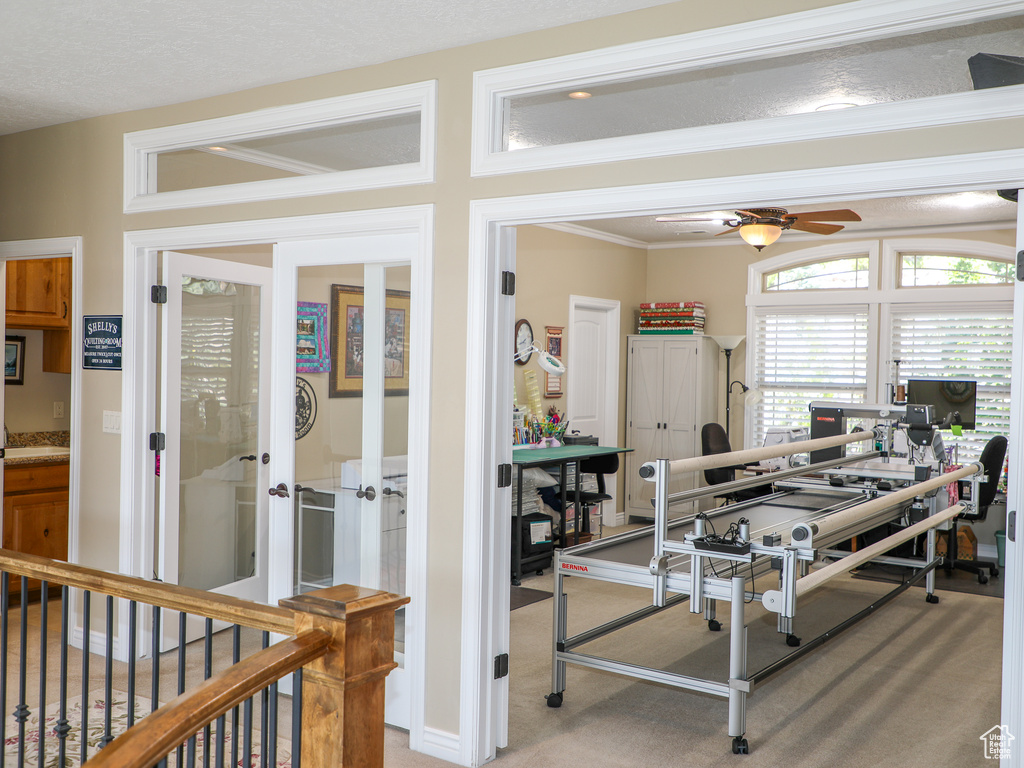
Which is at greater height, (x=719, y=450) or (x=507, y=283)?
(x=507, y=283)

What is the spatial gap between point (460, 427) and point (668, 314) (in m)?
4.97

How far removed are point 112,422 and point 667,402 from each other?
4954 mm

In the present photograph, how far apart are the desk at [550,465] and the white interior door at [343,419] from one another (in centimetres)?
203

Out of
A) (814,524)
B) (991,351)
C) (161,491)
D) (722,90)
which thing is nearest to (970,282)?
A: (991,351)

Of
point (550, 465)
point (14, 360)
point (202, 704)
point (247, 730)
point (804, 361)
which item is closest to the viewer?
point (202, 704)

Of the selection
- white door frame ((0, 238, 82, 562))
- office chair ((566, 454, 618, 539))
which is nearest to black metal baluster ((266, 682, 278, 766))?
white door frame ((0, 238, 82, 562))

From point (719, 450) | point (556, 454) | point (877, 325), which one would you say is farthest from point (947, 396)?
point (556, 454)

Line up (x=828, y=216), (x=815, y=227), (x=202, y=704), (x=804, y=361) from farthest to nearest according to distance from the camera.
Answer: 1. (x=804, y=361)
2. (x=815, y=227)
3. (x=828, y=216)
4. (x=202, y=704)

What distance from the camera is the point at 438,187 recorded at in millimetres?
3215

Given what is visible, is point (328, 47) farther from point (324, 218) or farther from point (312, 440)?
point (312, 440)

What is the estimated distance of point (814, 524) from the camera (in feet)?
10.2

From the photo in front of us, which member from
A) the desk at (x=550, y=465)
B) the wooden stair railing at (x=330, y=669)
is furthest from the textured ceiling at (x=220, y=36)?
the desk at (x=550, y=465)

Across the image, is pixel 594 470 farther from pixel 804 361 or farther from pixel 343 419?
pixel 343 419

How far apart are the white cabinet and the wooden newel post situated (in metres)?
6.03
